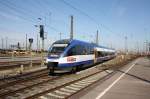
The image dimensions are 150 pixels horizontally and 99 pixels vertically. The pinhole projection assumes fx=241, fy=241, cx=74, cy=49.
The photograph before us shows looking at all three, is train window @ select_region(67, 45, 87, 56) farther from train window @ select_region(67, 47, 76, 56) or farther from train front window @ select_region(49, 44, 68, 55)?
train front window @ select_region(49, 44, 68, 55)

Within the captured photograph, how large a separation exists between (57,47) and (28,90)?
9.06 metres

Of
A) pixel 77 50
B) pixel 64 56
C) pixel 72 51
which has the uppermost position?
pixel 77 50

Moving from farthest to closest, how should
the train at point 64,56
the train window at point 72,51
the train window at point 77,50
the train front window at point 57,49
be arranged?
the train window at point 77,50 < the train window at point 72,51 < the train front window at point 57,49 < the train at point 64,56

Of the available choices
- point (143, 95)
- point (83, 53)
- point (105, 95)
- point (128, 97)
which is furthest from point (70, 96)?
point (83, 53)

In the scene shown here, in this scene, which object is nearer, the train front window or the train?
the train

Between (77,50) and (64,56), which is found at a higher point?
(77,50)

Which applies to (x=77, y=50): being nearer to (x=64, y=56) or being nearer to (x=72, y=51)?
(x=72, y=51)

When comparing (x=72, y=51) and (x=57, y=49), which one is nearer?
(x=57, y=49)

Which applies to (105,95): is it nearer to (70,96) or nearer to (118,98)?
(118,98)

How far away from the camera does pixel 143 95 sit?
39.3 ft

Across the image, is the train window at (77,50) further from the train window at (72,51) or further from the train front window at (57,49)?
the train front window at (57,49)

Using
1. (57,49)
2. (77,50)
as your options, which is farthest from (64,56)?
(77,50)

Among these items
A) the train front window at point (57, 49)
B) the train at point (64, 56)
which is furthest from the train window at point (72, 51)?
the train front window at point (57, 49)

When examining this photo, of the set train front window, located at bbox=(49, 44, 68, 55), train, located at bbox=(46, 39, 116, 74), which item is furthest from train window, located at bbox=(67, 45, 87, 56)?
train front window, located at bbox=(49, 44, 68, 55)
